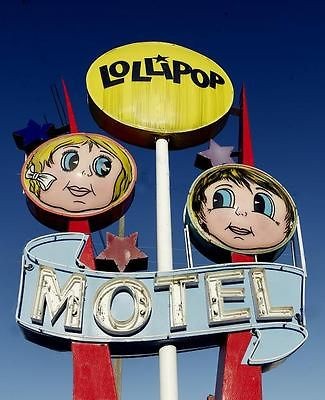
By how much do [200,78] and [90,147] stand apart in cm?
220

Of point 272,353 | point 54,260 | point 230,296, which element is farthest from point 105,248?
point 272,353

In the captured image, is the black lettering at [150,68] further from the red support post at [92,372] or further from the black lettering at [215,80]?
the red support post at [92,372]

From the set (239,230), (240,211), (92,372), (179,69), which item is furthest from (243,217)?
(92,372)

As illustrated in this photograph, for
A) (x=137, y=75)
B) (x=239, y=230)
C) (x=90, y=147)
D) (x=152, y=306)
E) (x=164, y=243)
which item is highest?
(x=137, y=75)

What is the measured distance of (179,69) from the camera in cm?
1283

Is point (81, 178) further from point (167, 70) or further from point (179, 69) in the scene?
point (179, 69)

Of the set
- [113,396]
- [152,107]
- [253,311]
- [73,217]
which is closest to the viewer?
[113,396]

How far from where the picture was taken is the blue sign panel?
34.7 feet

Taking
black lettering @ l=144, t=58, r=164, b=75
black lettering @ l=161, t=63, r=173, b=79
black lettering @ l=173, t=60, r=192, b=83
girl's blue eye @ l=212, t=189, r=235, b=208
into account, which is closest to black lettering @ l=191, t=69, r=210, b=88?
black lettering @ l=173, t=60, r=192, b=83

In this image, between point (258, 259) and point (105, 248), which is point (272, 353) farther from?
point (105, 248)

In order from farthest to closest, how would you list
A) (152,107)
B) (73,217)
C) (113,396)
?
(152,107) → (73,217) → (113,396)

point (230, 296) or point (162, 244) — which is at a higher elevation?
point (162, 244)

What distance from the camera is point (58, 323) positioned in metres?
10.6

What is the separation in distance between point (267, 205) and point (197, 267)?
1501mm
